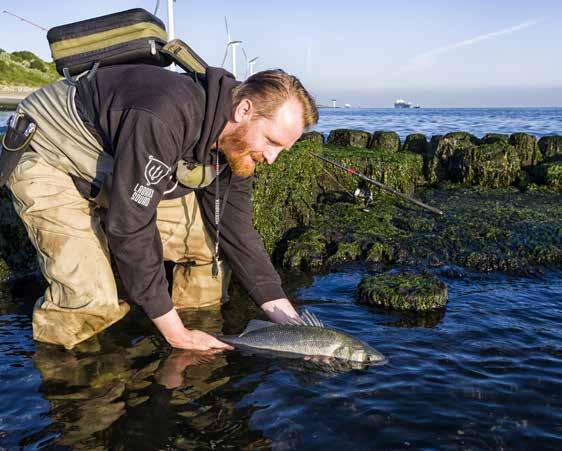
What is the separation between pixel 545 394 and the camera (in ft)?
15.3

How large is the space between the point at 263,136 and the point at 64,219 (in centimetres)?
188

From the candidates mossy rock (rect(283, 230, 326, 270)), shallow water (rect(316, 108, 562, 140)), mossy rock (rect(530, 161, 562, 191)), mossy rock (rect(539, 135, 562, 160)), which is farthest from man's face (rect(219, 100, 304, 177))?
shallow water (rect(316, 108, 562, 140))

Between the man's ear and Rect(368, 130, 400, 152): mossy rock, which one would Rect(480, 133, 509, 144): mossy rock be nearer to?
Rect(368, 130, 400, 152): mossy rock

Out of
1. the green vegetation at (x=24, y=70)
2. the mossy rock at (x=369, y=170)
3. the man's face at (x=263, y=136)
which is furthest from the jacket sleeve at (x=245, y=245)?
the green vegetation at (x=24, y=70)

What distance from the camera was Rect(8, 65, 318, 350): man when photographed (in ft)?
13.4

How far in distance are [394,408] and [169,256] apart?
2.88m

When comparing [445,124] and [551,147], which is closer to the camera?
[551,147]

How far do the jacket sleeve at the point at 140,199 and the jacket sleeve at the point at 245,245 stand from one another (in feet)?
4.00

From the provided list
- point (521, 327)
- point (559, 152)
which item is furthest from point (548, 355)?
point (559, 152)

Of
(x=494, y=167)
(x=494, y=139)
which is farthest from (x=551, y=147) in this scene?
(x=494, y=167)

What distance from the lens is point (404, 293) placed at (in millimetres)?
6727

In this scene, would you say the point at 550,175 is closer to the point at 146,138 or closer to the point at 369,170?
the point at 369,170

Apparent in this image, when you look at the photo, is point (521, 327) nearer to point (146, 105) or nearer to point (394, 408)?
point (394, 408)

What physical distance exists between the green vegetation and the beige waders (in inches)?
2229
